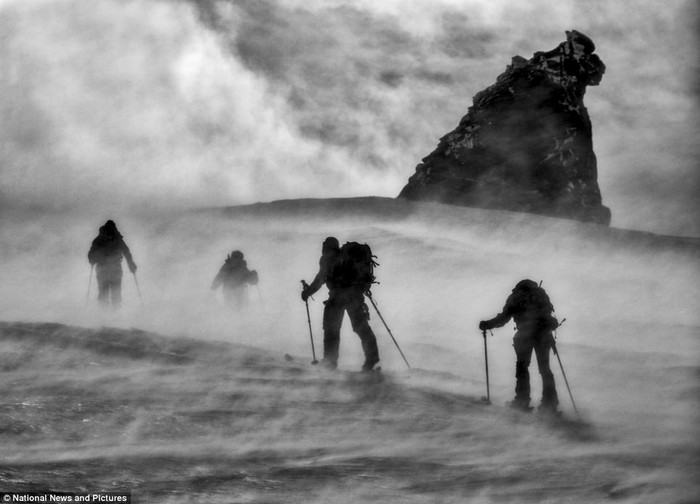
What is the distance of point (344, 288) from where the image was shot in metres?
15.9

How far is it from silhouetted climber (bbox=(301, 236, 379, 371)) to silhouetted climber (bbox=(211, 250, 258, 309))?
928 cm

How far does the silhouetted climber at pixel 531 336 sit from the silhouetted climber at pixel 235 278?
38.5ft

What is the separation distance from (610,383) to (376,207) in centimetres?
3530

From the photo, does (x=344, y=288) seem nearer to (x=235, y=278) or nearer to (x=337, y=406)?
(x=337, y=406)

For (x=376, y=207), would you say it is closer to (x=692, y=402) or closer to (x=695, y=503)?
(x=692, y=402)

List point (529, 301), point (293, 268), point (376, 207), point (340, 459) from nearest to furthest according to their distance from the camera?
point (340, 459) → point (529, 301) → point (293, 268) → point (376, 207)

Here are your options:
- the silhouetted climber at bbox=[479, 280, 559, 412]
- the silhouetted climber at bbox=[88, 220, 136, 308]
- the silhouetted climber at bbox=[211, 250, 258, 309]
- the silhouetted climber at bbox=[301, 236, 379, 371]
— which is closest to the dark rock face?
the silhouetted climber at bbox=[211, 250, 258, 309]

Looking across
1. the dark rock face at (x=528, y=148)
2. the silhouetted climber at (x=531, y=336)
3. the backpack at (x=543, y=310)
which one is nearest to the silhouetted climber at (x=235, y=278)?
the silhouetted climber at (x=531, y=336)

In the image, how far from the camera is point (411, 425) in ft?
40.6

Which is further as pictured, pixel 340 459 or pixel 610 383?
pixel 610 383

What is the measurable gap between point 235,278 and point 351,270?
988 cm

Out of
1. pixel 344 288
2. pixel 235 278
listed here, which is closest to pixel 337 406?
pixel 344 288

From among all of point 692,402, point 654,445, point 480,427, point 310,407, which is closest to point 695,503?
point 654,445

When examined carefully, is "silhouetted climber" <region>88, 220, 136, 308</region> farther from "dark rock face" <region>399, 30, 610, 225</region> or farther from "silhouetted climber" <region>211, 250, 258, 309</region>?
"dark rock face" <region>399, 30, 610, 225</region>
